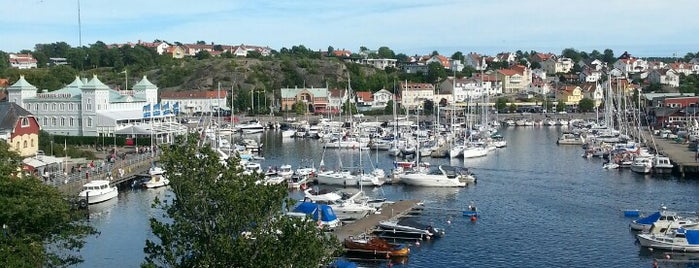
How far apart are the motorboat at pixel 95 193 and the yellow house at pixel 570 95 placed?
60.2 metres

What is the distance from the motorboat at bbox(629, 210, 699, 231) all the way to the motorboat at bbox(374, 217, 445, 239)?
18.2 feet

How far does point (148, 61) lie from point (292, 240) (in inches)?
3404

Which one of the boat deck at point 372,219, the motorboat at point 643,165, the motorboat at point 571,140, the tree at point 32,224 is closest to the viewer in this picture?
the tree at point 32,224

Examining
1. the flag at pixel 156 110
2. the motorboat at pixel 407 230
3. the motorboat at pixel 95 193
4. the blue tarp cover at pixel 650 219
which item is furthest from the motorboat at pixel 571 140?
the motorboat at pixel 95 193

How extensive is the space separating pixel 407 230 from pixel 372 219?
75.6 inches

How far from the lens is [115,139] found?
145 ft

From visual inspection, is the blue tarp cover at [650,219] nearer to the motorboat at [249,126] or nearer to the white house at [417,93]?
the motorboat at [249,126]

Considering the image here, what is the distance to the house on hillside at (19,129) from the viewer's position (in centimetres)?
3321

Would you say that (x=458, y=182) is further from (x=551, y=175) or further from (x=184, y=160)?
(x=184, y=160)

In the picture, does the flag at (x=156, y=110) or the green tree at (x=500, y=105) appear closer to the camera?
the flag at (x=156, y=110)

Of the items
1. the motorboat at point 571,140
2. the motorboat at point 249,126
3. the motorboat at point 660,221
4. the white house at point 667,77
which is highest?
the white house at point 667,77

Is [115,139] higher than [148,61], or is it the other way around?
[148,61]

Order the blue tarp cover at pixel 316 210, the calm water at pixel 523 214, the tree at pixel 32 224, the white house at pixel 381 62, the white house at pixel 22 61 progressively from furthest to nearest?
the white house at pixel 381 62 < the white house at pixel 22 61 < the blue tarp cover at pixel 316 210 < the calm water at pixel 523 214 < the tree at pixel 32 224

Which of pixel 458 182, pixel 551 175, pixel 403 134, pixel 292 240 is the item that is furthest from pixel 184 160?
pixel 403 134
